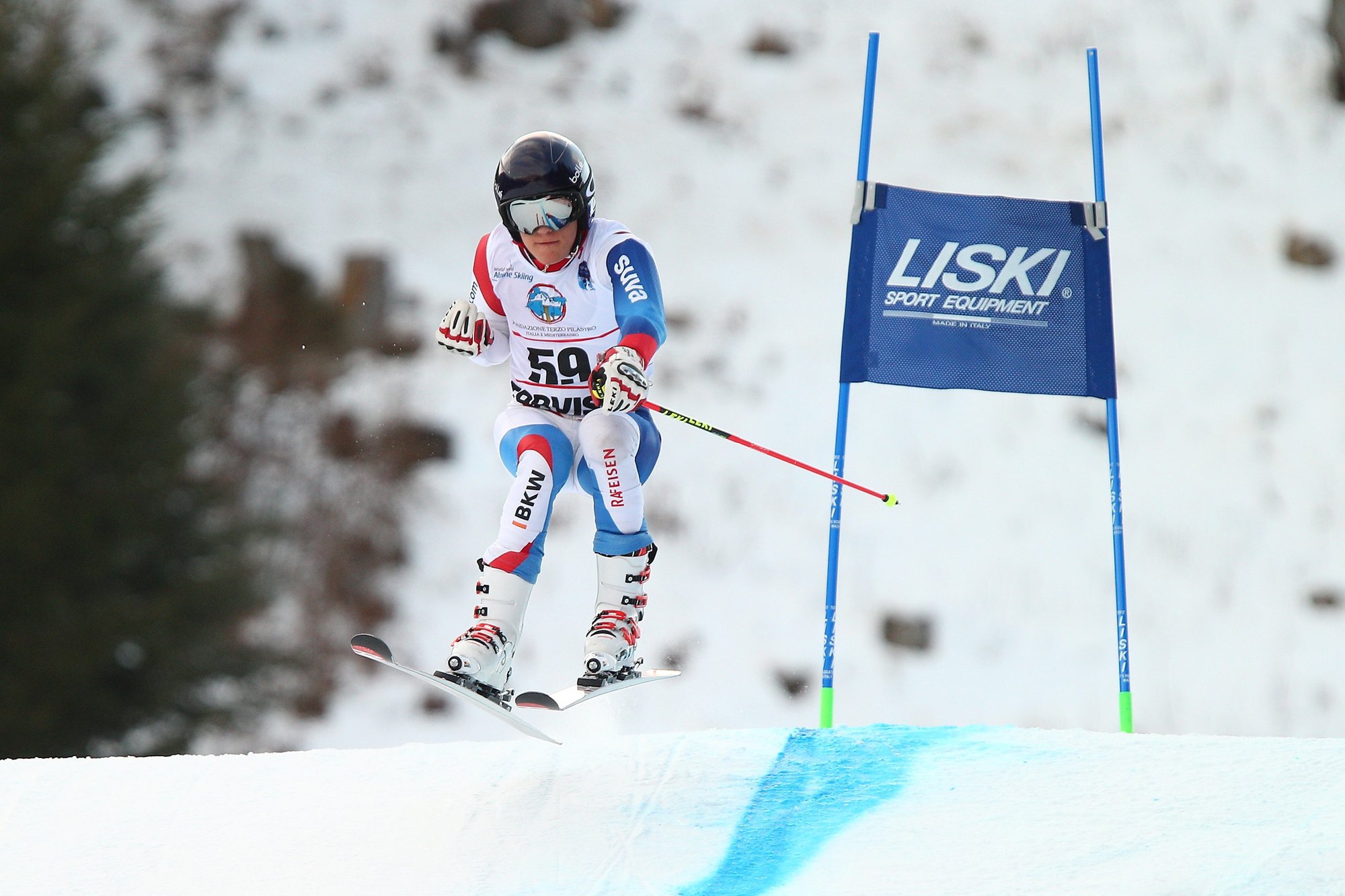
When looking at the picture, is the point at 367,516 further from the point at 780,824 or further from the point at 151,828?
the point at 780,824

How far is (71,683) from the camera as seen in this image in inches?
375

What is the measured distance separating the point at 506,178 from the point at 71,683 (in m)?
7.63

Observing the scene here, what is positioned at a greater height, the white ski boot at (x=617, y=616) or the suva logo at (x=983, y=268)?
the suva logo at (x=983, y=268)

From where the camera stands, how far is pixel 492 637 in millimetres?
3717

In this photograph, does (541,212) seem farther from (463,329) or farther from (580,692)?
(580,692)

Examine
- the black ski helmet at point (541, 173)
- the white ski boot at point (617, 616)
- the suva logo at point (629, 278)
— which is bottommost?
the white ski boot at point (617, 616)

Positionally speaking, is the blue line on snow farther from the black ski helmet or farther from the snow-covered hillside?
the snow-covered hillside

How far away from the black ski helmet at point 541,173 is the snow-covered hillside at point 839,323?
15.7ft

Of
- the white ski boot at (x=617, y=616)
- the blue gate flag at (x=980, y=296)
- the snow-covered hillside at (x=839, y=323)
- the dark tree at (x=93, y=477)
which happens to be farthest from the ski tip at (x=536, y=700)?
the dark tree at (x=93, y=477)

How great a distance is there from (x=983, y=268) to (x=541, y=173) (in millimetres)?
1900

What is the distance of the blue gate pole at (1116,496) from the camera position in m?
4.66

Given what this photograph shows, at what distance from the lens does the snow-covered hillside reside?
8375 millimetres

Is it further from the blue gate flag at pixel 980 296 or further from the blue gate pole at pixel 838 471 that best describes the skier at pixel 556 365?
the blue gate flag at pixel 980 296

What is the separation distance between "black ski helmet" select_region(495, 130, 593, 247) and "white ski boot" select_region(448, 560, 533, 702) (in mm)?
1088
